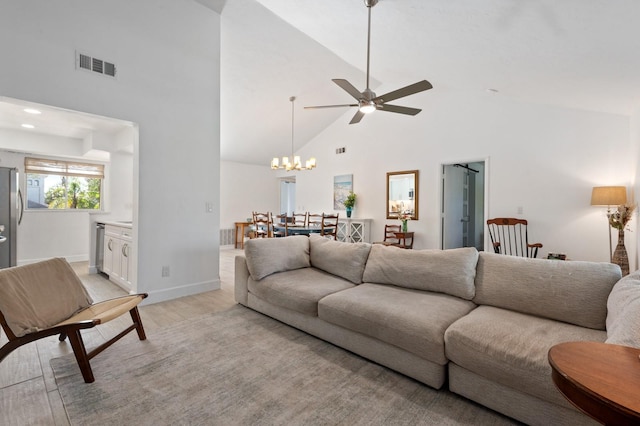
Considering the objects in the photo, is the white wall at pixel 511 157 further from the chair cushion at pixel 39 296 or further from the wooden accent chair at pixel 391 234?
the chair cushion at pixel 39 296

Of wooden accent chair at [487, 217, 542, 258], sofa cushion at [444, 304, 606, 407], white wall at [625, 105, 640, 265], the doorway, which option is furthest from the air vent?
white wall at [625, 105, 640, 265]

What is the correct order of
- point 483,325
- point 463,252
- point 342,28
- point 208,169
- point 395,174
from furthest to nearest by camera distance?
point 395,174 → point 208,169 → point 342,28 → point 463,252 → point 483,325

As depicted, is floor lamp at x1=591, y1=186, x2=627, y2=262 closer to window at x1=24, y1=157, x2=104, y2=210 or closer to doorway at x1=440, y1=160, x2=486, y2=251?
doorway at x1=440, y1=160, x2=486, y2=251

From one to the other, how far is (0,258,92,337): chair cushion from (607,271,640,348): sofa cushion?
3.24m

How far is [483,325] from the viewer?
6.08 ft

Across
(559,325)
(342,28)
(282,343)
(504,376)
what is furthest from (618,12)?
(282,343)

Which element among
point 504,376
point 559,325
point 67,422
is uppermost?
point 559,325

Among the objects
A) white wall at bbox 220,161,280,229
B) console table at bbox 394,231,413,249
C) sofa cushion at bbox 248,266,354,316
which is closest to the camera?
sofa cushion at bbox 248,266,354,316

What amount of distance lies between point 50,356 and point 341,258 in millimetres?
2537

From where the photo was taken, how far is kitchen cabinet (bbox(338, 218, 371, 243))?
676 cm

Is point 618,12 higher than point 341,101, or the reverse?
point 341,101

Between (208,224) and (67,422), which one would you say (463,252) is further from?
(208,224)

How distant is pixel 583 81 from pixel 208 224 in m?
4.50

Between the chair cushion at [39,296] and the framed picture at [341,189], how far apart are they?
5.60m
